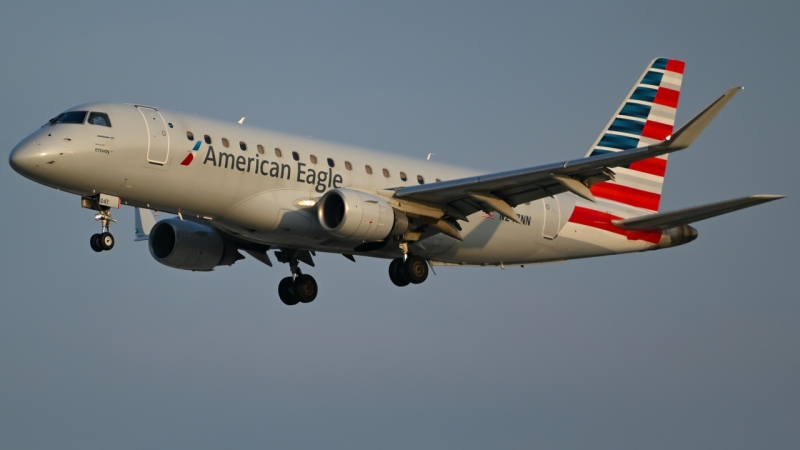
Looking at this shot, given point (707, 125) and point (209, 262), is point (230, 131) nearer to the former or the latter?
point (209, 262)

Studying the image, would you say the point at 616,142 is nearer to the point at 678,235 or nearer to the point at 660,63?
the point at 660,63

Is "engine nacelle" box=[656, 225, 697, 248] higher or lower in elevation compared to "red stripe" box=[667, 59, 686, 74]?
lower

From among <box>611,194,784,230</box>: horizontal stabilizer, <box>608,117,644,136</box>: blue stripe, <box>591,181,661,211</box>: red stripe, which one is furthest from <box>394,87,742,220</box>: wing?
<box>608,117,644,136</box>: blue stripe

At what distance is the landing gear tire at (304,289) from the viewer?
4538 cm

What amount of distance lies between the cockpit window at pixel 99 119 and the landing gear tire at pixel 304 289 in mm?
10605

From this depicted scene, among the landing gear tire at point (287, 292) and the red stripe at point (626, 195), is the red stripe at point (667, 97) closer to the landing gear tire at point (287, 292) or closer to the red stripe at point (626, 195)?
the red stripe at point (626, 195)

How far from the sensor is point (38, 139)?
36.8 meters

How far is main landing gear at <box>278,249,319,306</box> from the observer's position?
45375 millimetres

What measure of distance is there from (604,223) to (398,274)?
27.9 feet

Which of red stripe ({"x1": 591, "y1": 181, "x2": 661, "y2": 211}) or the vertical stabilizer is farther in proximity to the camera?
the vertical stabilizer

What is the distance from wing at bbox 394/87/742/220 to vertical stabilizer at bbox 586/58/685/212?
734cm

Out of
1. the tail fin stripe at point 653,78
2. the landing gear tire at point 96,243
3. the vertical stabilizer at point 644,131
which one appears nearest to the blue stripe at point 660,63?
the vertical stabilizer at point 644,131

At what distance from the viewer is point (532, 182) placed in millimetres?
39000

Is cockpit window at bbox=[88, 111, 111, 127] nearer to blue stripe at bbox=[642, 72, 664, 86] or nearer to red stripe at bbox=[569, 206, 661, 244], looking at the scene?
red stripe at bbox=[569, 206, 661, 244]
